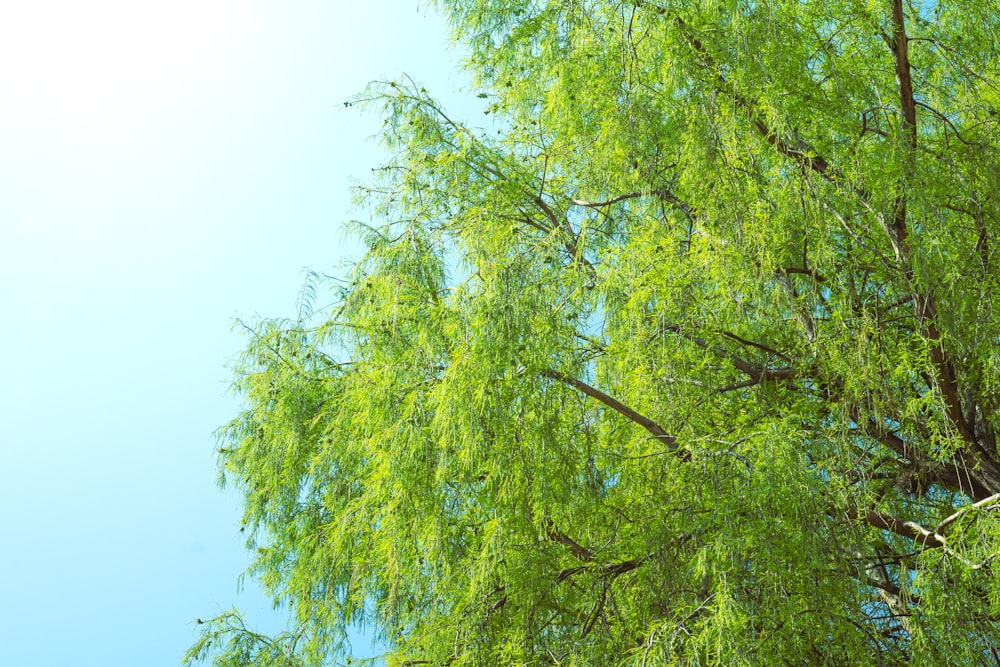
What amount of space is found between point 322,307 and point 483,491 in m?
1.64

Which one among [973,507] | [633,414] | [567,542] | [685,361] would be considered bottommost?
[973,507]

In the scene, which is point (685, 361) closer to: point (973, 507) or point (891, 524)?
point (891, 524)

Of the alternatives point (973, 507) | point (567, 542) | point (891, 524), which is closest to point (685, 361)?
point (567, 542)

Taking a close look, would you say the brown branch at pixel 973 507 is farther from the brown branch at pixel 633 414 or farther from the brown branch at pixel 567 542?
the brown branch at pixel 567 542

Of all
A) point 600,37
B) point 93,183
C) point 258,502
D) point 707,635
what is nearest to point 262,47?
point 93,183

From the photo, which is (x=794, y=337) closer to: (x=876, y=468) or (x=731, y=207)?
(x=876, y=468)

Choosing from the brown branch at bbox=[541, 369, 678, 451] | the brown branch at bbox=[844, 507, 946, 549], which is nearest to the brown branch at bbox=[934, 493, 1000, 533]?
the brown branch at bbox=[844, 507, 946, 549]

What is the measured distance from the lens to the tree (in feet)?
9.65

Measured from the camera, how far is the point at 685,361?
3.50 meters

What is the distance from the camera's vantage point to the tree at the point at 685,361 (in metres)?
2.94

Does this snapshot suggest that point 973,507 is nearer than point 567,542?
Yes

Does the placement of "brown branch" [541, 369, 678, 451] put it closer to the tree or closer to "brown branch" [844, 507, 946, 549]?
the tree

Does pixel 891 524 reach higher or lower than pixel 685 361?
lower

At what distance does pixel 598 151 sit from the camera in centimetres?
370
